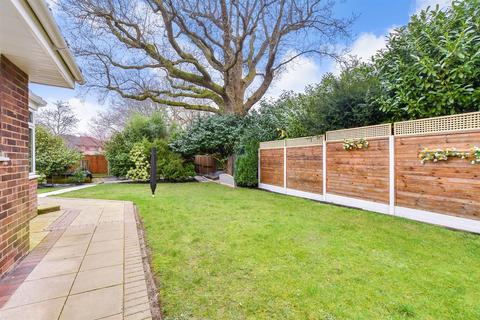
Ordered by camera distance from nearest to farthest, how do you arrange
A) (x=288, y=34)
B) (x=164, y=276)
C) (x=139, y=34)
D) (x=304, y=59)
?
(x=164, y=276) → (x=139, y=34) → (x=288, y=34) → (x=304, y=59)

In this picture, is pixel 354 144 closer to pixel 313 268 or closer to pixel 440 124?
pixel 440 124

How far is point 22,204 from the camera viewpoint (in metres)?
3.09

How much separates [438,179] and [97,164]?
20.6 metres

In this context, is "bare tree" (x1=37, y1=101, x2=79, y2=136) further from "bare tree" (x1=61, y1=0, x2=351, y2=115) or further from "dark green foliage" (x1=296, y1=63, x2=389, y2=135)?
"dark green foliage" (x1=296, y1=63, x2=389, y2=135)

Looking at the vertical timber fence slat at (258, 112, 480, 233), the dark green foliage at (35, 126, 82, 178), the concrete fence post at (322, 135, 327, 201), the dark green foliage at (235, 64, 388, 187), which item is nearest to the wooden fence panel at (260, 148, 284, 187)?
the dark green foliage at (235, 64, 388, 187)

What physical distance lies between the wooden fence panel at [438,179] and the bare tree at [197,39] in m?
8.41

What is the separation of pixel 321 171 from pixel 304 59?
8294 millimetres

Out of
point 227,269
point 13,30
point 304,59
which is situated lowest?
point 227,269

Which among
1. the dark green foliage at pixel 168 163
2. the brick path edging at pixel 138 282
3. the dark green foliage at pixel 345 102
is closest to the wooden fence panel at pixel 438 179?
the dark green foliage at pixel 345 102

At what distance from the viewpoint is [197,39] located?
1173 cm

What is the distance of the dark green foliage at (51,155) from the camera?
39.5 ft

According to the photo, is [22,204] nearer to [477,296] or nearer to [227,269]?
[227,269]

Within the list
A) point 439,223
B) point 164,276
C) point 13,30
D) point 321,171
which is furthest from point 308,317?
point 321,171

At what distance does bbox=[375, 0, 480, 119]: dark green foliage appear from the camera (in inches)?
170
